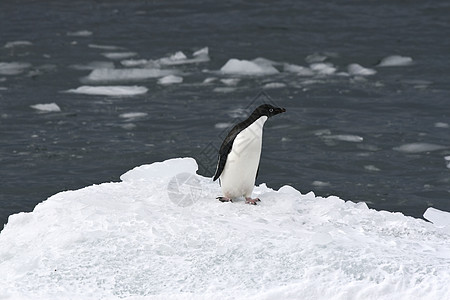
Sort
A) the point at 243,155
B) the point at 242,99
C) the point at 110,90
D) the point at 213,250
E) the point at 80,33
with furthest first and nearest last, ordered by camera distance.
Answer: the point at 80,33 → the point at 110,90 → the point at 242,99 → the point at 243,155 → the point at 213,250

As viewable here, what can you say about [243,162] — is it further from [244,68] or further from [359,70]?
[359,70]

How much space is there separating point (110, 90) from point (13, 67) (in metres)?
1.51

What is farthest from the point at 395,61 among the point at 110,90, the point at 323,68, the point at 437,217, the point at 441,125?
the point at 437,217

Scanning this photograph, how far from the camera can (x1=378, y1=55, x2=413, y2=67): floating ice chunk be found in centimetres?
1062

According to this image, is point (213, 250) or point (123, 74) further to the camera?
point (123, 74)

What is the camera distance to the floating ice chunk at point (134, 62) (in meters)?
10.7

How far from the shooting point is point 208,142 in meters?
8.13

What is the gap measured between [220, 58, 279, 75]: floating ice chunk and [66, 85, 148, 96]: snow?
104 cm

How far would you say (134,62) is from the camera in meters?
10.8

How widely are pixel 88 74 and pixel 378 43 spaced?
11.3 ft

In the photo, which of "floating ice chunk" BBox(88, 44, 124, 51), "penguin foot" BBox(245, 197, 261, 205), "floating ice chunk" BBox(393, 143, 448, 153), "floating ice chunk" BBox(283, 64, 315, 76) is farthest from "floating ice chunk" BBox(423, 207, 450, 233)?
"floating ice chunk" BBox(88, 44, 124, 51)

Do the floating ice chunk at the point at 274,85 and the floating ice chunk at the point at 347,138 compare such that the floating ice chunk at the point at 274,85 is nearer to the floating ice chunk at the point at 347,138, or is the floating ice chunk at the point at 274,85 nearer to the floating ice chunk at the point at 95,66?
the floating ice chunk at the point at 347,138

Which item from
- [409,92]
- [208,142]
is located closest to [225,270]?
[208,142]

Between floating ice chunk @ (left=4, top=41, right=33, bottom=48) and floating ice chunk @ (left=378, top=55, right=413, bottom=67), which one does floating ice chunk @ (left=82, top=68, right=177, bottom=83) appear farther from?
floating ice chunk @ (left=378, top=55, right=413, bottom=67)
